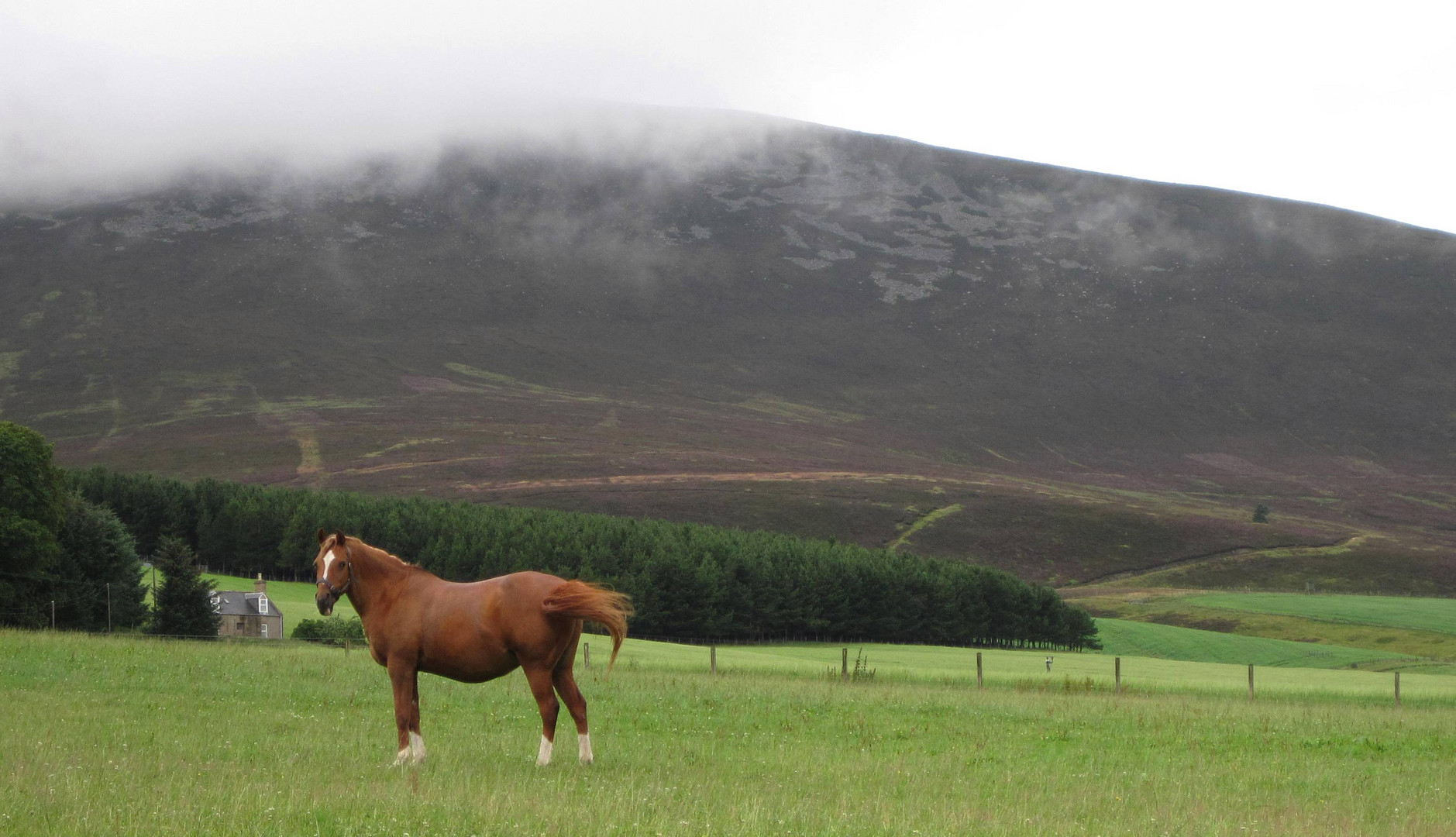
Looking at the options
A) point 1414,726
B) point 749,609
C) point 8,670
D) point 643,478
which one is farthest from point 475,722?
point 643,478

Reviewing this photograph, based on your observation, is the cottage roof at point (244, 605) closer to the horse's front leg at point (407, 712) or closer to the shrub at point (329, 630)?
the shrub at point (329, 630)

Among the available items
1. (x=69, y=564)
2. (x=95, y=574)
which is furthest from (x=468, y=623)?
(x=95, y=574)

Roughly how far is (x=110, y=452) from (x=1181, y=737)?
584 ft

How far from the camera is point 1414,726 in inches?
952

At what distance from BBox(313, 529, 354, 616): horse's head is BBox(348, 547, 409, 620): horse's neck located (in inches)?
3.3

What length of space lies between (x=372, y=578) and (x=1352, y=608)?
96907mm

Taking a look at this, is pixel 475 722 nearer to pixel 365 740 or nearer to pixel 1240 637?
pixel 365 740

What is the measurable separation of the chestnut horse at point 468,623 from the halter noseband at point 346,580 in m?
0.01

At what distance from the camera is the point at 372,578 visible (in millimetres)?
14461

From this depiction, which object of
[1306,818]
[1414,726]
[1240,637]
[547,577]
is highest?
[547,577]

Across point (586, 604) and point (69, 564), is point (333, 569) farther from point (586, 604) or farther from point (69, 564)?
point (69, 564)

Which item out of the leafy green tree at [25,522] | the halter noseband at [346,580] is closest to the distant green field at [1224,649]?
the leafy green tree at [25,522]

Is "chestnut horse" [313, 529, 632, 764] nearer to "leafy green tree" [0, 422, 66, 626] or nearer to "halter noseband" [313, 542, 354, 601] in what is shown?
"halter noseband" [313, 542, 354, 601]

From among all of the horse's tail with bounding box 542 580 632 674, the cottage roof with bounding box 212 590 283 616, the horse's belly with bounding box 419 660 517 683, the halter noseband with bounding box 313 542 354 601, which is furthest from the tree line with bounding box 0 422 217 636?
the horse's tail with bounding box 542 580 632 674
